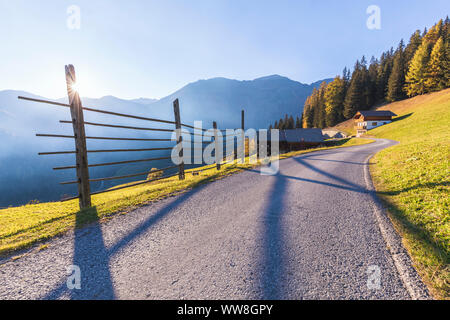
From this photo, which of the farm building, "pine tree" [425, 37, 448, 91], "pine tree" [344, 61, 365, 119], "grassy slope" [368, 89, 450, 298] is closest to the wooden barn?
the farm building

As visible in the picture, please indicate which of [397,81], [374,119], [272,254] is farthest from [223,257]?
[397,81]

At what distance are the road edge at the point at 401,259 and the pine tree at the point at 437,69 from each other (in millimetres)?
62901

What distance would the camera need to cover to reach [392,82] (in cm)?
5069

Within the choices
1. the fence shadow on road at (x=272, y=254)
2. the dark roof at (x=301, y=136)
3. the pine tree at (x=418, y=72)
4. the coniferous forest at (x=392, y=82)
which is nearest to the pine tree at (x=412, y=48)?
the coniferous forest at (x=392, y=82)

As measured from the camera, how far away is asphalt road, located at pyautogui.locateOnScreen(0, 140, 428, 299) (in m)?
1.79

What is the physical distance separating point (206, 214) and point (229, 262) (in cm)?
154

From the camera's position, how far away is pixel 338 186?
525 cm

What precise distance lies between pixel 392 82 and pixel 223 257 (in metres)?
73.4

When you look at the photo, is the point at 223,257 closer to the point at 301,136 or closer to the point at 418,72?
the point at 301,136

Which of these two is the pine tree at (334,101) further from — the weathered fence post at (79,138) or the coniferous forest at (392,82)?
the weathered fence post at (79,138)

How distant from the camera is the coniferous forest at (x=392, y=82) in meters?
41.8

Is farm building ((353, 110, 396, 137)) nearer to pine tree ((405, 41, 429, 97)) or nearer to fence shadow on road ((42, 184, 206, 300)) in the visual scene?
pine tree ((405, 41, 429, 97))

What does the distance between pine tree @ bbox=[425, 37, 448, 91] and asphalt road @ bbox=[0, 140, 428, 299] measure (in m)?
63.3
